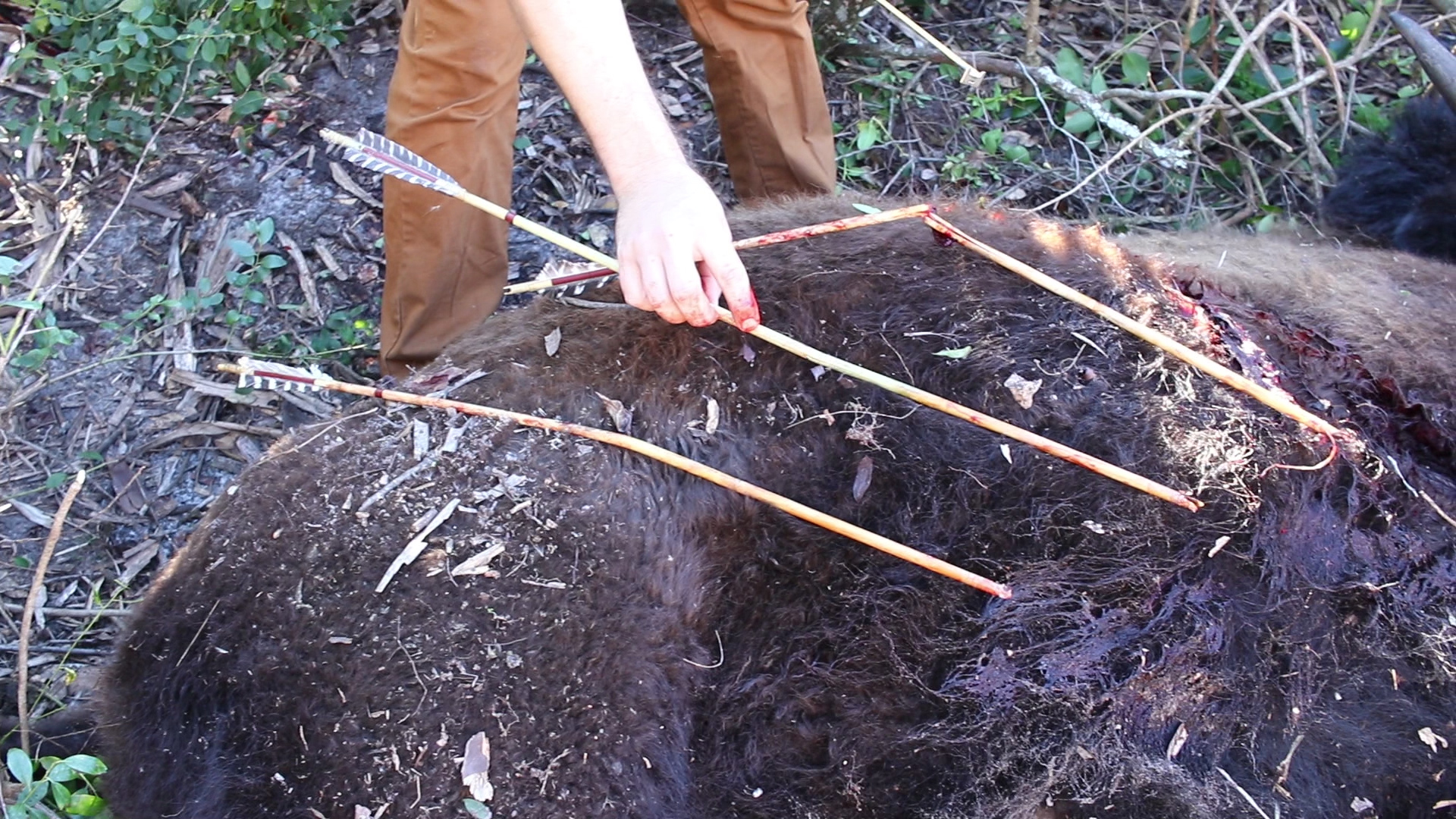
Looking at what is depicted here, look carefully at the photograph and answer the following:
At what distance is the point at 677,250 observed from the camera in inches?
82.7

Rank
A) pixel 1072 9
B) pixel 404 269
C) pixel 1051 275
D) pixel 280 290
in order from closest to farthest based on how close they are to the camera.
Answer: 1. pixel 1051 275
2. pixel 404 269
3. pixel 280 290
4. pixel 1072 9

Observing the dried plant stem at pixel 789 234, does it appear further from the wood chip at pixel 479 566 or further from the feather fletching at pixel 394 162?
the wood chip at pixel 479 566

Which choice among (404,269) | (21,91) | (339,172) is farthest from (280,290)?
(21,91)

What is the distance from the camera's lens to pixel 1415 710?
223cm

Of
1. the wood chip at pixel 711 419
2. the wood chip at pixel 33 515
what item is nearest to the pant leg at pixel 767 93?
the wood chip at pixel 711 419

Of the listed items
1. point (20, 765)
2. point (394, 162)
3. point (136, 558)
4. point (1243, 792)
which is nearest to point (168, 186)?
point (136, 558)

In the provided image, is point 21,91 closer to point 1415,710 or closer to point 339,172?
point 339,172

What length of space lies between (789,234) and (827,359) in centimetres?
33

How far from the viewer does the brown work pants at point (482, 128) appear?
324cm

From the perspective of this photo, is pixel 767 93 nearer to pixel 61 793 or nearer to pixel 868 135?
pixel 868 135

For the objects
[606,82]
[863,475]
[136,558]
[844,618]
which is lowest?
[136,558]

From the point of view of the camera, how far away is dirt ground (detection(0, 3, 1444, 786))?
3.48 m

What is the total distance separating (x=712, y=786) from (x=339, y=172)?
297 cm

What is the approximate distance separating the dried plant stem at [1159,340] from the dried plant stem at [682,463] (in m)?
0.63
